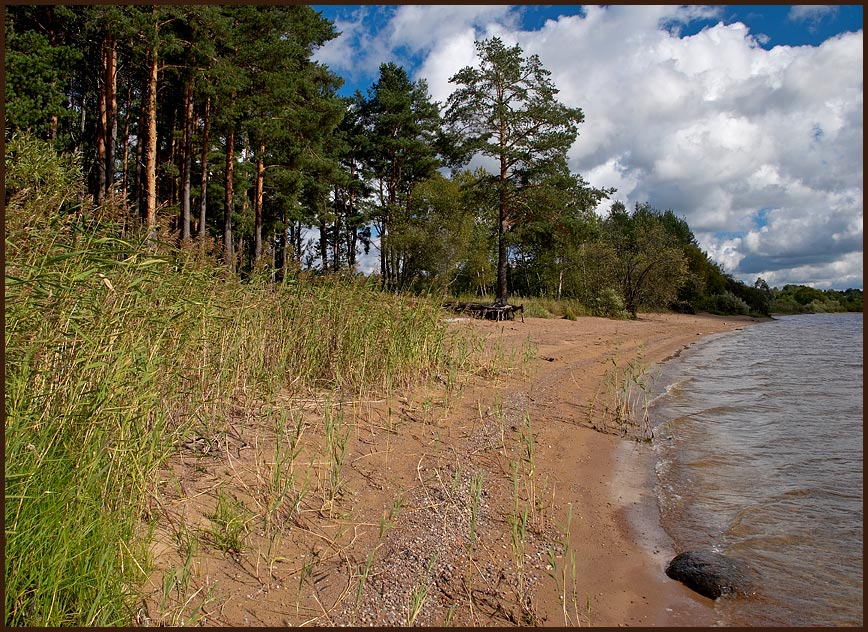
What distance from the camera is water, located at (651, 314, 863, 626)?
3.76 m

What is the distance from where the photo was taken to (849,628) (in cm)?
336

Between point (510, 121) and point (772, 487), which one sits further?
point (510, 121)

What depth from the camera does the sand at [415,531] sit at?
10.2ft

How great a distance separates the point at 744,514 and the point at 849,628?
5.47 ft

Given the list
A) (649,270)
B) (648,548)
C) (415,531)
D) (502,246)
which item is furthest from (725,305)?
(415,531)

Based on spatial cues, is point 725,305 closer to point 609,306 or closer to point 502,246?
point 609,306

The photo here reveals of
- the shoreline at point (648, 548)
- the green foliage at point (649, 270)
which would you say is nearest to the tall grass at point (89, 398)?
the shoreline at point (648, 548)

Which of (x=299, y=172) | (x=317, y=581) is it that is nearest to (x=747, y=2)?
(x=317, y=581)

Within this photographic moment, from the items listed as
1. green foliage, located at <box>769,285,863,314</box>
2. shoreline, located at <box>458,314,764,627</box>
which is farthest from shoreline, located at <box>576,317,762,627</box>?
green foliage, located at <box>769,285,863,314</box>

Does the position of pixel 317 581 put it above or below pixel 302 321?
below

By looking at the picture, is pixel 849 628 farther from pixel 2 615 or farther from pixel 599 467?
pixel 2 615

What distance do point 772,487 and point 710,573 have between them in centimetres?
260

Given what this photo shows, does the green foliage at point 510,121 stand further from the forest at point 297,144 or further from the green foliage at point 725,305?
the green foliage at point 725,305

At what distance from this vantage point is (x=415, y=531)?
3.98 m
